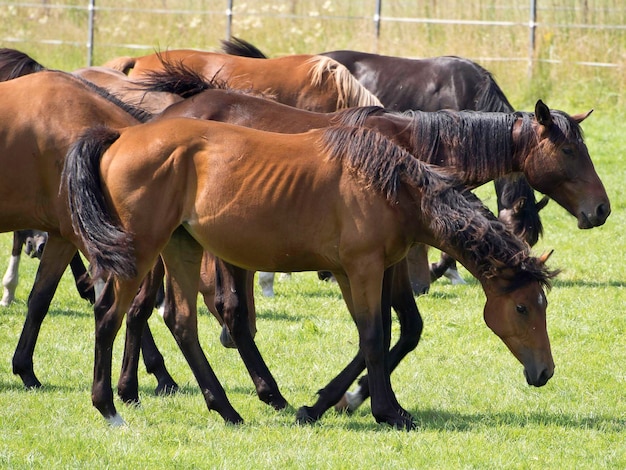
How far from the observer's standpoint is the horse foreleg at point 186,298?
588cm

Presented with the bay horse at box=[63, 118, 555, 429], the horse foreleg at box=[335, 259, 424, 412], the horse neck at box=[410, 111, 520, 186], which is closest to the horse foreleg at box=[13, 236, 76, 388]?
the bay horse at box=[63, 118, 555, 429]

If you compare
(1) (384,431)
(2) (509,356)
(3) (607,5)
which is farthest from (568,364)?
(3) (607,5)

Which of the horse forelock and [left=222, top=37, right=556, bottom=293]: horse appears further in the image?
[left=222, top=37, right=556, bottom=293]: horse

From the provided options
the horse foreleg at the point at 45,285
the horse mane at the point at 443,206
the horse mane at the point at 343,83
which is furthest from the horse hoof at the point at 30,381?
the horse mane at the point at 343,83

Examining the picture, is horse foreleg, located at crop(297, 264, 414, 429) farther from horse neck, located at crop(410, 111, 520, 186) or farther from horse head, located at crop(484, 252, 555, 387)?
horse neck, located at crop(410, 111, 520, 186)

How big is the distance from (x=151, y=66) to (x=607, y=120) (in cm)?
920

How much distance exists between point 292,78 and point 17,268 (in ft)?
9.65

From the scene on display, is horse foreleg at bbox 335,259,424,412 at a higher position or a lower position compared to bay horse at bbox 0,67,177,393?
lower

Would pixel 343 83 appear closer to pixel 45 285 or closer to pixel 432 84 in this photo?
pixel 432 84

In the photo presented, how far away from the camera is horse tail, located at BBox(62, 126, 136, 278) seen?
536 centimetres

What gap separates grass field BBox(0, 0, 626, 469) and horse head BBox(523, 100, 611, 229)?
82 centimetres

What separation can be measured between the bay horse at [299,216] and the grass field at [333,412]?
34 cm

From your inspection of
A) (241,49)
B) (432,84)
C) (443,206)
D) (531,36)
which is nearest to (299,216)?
(443,206)

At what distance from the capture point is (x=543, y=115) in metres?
6.58
